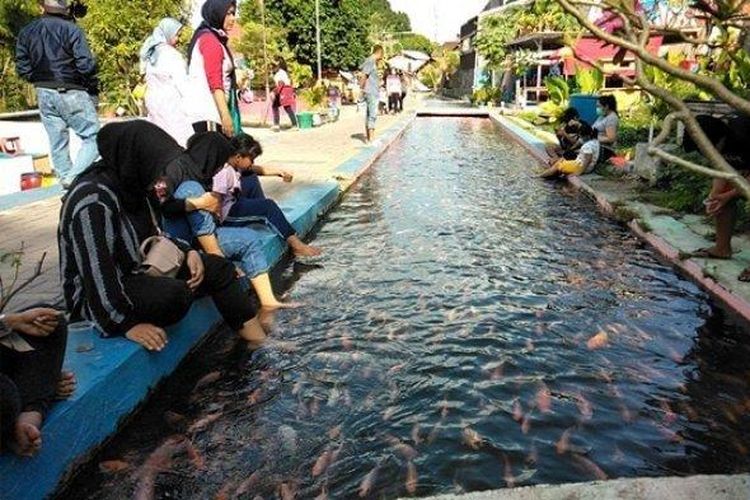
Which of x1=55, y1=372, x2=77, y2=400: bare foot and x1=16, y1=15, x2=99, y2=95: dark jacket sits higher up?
x1=16, y1=15, x2=99, y2=95: dark jacket

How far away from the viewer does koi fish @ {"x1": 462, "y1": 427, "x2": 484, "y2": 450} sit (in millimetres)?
3609

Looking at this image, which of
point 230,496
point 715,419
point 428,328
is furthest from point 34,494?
point 715,419

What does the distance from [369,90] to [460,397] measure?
13.0m

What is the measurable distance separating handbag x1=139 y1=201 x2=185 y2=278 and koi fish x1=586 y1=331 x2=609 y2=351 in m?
3.03

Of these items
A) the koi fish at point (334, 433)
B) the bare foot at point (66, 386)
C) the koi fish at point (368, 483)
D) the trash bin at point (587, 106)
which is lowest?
the koi fish at point (368, 483)

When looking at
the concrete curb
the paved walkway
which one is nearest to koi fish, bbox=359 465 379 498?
the paved walkway

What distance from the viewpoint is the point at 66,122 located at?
24.5 feet

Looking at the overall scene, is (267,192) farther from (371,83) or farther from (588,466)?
(371,83)

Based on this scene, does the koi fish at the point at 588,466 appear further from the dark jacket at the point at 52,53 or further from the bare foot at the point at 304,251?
the dark jacket at the point at 52,53

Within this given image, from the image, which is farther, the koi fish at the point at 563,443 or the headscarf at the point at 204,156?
the headscarf at the point at 204,156

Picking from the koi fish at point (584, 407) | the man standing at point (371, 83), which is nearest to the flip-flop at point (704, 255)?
the koi fish at point (584, 407)

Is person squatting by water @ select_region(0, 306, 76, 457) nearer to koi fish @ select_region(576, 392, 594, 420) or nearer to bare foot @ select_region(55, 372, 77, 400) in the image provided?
bare foot @ select_region(55, 372, 77, 400)

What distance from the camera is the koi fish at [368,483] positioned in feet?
10.6

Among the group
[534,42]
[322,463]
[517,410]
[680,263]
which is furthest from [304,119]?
[322,463]
